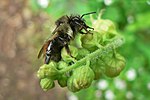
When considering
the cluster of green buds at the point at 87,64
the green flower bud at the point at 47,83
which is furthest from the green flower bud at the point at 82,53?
the green flower bud at the point at 47,83

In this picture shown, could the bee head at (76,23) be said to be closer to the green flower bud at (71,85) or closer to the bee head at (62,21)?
the bee head at (62,21)

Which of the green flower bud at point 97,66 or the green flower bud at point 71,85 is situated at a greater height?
the green flower bud at point 97,66

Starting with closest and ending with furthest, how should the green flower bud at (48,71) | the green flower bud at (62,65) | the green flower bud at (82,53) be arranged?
the green flower bud at (48,71) → the green flower bud at (62,65) → the green flower bud at (82,53)

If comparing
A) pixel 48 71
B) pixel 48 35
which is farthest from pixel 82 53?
pixel 48 35

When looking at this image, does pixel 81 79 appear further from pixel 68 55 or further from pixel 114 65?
pixel 114 65

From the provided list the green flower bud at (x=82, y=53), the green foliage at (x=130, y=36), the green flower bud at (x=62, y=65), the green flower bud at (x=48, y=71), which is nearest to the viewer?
the green flower bud at (x=48, y=71)
